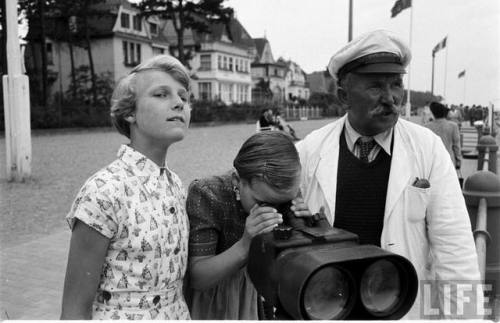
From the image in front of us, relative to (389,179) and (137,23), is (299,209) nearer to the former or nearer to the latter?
(389,179)

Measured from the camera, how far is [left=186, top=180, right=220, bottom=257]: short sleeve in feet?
5.33

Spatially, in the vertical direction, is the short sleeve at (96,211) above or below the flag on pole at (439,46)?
below

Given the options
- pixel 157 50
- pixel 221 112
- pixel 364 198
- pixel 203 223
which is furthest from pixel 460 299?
pixel 157 50

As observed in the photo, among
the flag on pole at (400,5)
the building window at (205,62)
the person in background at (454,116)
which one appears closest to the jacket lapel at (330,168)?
the person in background at (454,116)

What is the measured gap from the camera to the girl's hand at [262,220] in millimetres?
1295

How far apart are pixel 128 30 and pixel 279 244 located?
140 feet

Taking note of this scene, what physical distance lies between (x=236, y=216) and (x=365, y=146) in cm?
70

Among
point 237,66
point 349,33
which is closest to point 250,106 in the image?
point 237,66

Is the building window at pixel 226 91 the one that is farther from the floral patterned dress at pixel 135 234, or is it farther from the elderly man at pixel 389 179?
the floral patterned dress at pixel 135 234

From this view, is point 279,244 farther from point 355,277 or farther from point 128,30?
point 128,30

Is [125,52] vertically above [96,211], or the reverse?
[125,52]

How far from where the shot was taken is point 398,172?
6.30ft

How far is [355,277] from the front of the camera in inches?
45.5

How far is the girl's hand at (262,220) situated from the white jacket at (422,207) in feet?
2.32
